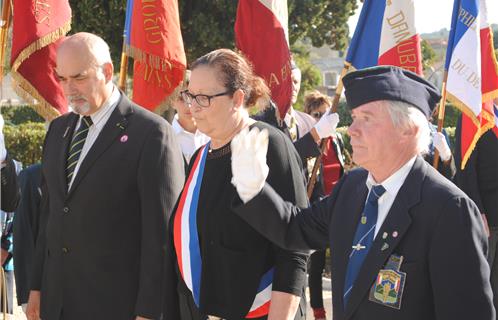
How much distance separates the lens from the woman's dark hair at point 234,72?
3.27 meters

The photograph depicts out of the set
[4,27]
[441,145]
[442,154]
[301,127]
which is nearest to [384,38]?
[441,145]

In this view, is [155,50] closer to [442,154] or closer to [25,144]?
[442,154]

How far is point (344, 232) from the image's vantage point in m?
2.69

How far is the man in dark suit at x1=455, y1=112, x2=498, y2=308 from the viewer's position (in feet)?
20.9

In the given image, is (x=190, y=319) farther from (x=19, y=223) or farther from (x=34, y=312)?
(x=19, y=223)

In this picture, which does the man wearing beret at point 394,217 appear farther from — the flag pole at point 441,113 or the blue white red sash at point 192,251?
the flag pole at point 441,113

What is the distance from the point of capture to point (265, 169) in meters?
2.72

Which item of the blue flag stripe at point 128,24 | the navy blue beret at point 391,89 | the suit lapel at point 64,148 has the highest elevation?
the blue flag stripe at point 128,24

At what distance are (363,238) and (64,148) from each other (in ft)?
5.78

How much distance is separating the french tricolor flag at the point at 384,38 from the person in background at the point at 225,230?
2494mm

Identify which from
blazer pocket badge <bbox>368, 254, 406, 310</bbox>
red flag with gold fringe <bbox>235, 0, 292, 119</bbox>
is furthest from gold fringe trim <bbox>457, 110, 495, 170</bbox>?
blazer pocket badge <bbox>368, 254, 406, 310</bbox>

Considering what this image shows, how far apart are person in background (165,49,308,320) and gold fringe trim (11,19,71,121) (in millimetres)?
2145

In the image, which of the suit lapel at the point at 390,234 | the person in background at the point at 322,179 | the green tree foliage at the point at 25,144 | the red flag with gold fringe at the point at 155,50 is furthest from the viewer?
the green tree foliage at the point at 25,144

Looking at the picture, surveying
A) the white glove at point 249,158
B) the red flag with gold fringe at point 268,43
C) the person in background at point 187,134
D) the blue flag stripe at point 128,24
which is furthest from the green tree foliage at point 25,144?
the white glove at point 249,158
